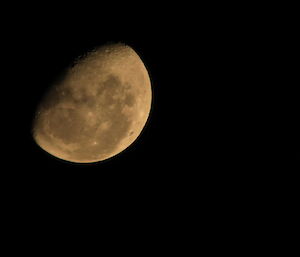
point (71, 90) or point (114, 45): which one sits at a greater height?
point (114, 45)

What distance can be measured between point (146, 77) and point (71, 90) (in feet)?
2.82

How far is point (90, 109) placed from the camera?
2311mm

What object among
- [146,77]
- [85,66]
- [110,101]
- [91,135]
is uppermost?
[146,77]

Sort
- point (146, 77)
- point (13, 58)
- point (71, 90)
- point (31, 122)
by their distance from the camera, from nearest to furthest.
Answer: point (13, 58), point (71, 90), point (31, 122), point (146, 77)

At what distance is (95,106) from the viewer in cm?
233

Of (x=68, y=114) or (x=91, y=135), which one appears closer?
(x=68, y=114)

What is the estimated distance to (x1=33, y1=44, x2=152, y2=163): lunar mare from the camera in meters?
2.29

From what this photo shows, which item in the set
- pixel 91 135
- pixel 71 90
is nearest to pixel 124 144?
pixel 91 135

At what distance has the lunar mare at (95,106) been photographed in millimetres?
2285

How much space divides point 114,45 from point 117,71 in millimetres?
291

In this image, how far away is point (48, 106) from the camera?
2.33m

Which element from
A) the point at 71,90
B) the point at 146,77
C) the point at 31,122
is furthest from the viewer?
the point at 146,77

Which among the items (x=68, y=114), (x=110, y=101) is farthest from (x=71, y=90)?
(x=110, y=101)

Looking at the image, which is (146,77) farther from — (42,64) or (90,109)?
(42,64)
